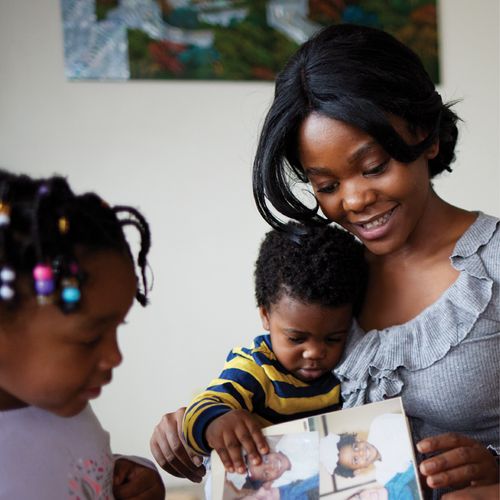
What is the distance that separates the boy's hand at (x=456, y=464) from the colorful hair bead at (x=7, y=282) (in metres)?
0.56

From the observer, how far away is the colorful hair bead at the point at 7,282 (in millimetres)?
678

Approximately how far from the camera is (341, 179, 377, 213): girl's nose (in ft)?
3.43

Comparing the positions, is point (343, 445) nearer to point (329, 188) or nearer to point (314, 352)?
point (314, 352)

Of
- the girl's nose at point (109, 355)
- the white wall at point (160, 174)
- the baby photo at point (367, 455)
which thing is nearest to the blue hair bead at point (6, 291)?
the girl's nose at point (109, 355)

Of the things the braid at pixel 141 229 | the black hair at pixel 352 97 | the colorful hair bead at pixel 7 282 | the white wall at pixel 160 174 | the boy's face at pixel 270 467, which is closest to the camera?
the colorful hair bead at pixel 7 282

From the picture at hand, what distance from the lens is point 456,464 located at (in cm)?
88

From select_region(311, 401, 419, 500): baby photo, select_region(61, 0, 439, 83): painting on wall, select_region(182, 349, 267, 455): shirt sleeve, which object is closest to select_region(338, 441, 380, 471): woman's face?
select_region(311, 401, 419, 500): baby photo

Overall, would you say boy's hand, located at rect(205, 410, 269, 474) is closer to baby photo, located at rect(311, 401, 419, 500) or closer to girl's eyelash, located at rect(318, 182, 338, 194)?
baby photo, located at rect(311, 401, 419, 500)

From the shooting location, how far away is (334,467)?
0.90m

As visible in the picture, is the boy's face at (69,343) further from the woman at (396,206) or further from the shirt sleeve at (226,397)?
the woman at (396,206)

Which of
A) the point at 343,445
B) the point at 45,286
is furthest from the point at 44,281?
the point at 343,445

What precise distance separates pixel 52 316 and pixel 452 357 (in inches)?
24.4

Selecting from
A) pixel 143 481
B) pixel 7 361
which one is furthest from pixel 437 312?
pixel 7 361

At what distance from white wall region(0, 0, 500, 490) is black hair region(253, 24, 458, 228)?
1.18 metres
